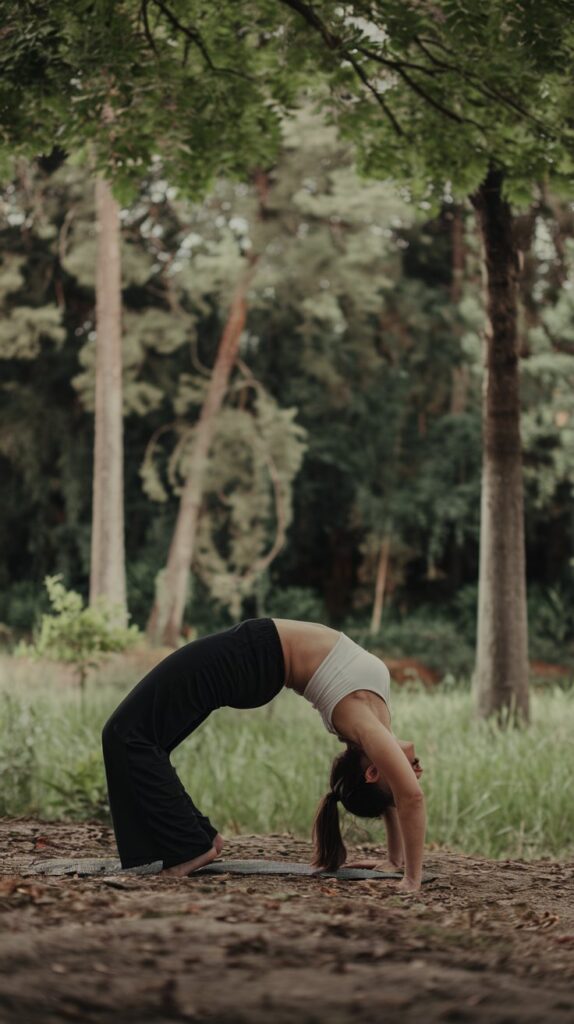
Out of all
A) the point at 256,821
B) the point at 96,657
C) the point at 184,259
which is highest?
the point at 184,259

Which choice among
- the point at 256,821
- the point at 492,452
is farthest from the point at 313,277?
the point at 256,821

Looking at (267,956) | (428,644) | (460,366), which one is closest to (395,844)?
(267,956)

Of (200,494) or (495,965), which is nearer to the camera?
(495,965)

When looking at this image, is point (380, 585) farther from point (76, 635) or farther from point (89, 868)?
point (89, 868)

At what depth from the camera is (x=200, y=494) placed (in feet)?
74.1

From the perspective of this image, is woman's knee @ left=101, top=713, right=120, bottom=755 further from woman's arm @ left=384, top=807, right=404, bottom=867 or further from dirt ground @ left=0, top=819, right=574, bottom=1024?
woman's arm @ left=384, top=807, right=404, bottom=867

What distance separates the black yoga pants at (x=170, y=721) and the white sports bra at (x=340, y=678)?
0.18 meters

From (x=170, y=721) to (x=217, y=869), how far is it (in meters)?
0.72

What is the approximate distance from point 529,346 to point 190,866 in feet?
63.3

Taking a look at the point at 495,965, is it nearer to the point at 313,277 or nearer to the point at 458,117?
the point at 458,117

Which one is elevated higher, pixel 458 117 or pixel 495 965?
pixel 458 117

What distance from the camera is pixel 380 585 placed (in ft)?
86.5

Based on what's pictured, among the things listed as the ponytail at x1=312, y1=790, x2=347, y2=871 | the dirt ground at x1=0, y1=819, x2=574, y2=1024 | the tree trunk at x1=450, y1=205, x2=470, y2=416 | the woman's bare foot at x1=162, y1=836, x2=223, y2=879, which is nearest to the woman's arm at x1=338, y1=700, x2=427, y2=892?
the dirt ground at x1=0, y1=819, x2=574, y2=1024

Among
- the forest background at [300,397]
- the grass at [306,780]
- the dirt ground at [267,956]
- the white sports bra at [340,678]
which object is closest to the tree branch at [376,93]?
the white sports bra at [340,678]
